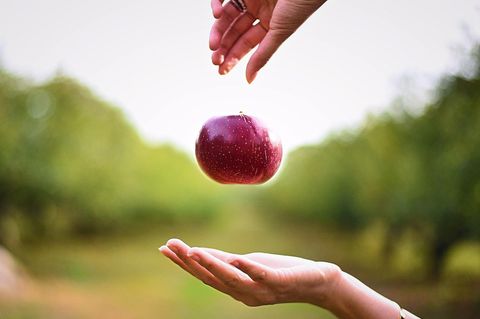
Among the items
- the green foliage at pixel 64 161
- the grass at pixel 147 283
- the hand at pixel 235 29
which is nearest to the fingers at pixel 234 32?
the hand at pixel 235 29

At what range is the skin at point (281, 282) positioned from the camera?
1978mm

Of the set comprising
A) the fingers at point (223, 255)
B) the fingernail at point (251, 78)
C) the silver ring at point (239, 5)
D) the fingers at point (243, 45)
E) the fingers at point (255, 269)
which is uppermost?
the silver ring at point (239, 5)

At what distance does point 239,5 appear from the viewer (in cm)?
269

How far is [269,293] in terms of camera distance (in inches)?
82.0

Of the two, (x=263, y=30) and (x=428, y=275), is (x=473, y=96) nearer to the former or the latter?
(x=428, y=275)

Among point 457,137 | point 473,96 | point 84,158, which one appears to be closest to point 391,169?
point 457,137

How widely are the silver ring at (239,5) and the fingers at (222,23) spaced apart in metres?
0.01

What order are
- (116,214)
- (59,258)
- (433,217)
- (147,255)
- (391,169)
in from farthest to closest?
(116,214)
(147,255)
(59,258)
(391,169)
(433,217)

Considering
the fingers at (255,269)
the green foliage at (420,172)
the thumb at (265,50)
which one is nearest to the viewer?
the fingers at (255,269)

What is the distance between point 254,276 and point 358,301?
1.41ft

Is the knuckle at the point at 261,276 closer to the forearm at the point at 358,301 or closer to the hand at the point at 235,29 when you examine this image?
the forearm at the point at 358,301

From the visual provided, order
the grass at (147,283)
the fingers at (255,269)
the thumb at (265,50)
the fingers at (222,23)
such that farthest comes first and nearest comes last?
the grass at (147,283) → the fingers at (222,23) → the thumb at (265,50) → the fingers at (255,269)

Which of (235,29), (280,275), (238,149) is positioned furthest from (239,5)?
(280,275)

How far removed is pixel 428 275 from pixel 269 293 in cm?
1451
